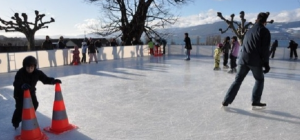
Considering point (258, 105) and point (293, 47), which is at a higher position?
point (293, 47)

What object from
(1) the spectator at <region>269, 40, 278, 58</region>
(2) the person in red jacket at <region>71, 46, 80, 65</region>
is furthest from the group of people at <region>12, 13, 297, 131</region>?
(1) the spectator at <region>269, 40, 278, 58</region>

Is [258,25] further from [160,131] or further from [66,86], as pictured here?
[66,86]

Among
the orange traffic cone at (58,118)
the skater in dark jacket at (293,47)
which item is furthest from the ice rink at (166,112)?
the skater in dark jacket at (293,47)

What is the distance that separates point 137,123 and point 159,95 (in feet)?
5.67

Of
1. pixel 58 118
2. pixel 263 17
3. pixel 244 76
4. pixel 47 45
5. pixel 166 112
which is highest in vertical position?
pixel 263 17

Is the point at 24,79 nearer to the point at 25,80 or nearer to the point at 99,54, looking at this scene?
the point at 25,80

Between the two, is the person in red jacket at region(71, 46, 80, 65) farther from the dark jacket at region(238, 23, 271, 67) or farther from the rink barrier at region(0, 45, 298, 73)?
the dark jacket at region(238, 23, 271, 67)

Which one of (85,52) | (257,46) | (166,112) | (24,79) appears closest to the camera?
(24,79)

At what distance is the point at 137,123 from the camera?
11.3ft

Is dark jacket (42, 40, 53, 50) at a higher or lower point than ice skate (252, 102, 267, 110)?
higher

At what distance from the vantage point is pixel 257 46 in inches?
143

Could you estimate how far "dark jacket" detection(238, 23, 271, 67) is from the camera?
358cm

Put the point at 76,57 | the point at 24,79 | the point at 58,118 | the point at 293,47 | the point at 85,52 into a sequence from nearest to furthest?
the point at 24,79 → the point at 58,118 → the point at 76,57 → the point at 85,52 → the point at 293,47

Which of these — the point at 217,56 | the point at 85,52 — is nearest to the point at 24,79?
the point at 217,56
